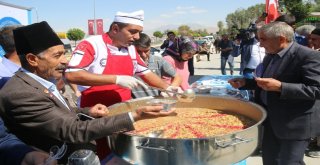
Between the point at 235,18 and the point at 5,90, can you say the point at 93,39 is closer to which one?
the point at 5,90

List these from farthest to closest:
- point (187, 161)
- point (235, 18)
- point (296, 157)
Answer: point (235, 18) → point (296, 157) → point (187, 161)

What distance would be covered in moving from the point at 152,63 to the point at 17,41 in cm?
245

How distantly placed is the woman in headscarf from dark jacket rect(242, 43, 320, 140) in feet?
5.62

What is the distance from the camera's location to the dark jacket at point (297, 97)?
90.4 inches

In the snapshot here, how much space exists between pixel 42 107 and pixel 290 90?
171 cm

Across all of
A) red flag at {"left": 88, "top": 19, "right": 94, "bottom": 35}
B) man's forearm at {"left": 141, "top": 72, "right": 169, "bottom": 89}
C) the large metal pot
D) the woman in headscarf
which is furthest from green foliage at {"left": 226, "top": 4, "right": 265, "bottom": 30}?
the large metal pot

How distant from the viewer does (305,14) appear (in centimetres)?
3769

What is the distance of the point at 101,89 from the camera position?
2.42 m

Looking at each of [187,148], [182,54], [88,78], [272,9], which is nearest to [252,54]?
[272,9]

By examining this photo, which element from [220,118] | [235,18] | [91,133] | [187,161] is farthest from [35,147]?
[235,18]

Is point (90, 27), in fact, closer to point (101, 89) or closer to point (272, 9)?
point (272, 9)

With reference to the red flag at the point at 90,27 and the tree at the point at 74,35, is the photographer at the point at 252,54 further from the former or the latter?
the tree at the point at 74,35

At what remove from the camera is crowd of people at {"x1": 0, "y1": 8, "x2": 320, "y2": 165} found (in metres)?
1.46

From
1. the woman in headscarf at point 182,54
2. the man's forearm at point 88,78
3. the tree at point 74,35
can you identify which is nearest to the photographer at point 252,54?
the woman in headscarf at point 182,54
